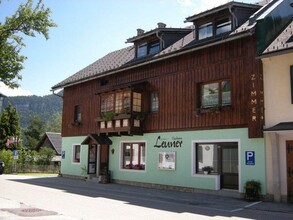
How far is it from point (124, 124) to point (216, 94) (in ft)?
19.3

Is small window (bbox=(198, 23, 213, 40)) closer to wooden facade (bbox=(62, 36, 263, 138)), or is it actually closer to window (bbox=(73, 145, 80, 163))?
wooden facade (bbox=(62, 36, 263, 138))

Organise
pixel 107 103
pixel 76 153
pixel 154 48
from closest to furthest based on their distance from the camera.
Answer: pixel 154 48, pixel 107 103, pixel 76 153

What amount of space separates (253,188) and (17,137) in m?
44.9

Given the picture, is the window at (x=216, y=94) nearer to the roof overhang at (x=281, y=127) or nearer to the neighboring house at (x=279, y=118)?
the neighboring house at (x=279, y=118)

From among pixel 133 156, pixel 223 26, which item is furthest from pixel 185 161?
pixel 223 26

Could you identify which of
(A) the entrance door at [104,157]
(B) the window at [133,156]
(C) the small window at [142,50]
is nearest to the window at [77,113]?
(A) the entrance door at [104,157]

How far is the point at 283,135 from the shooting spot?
1496 cm

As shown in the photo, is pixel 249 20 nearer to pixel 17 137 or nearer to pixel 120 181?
pixel 120 181

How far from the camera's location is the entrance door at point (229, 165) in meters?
16.9

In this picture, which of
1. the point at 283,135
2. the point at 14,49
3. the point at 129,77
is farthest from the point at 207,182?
the point at 14,49

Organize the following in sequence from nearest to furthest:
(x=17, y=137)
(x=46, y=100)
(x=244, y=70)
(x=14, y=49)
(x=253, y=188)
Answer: (x=14, y=49) < (x=253, y=188) < (x=244, y=70) < (x=17, y=137) < (x=46, y=100)

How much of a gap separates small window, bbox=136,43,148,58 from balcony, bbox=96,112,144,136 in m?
4.41

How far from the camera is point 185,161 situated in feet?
61.4

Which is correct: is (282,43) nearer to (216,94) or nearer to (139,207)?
(216,94)
